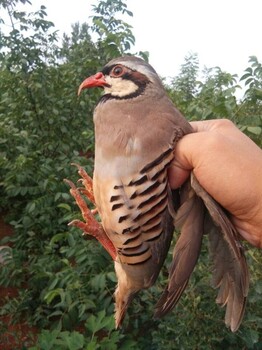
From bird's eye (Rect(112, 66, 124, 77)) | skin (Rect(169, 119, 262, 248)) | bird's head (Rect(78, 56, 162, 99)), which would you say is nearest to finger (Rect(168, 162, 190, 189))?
skin (Rect(169, 119, 262, 248))

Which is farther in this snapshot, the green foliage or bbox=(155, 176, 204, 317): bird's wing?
the green foliage

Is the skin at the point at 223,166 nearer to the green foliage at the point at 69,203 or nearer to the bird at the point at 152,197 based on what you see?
the bird at the point at 152,197

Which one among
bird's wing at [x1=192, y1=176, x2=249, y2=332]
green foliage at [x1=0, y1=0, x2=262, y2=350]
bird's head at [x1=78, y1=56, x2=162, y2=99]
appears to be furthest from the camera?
green foliage at [x1=0, y1=0, x2=262, y2=350]

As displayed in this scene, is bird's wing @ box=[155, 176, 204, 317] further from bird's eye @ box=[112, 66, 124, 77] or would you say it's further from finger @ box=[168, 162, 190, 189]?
bird's eye @ box=[112, 66, 124, 77]

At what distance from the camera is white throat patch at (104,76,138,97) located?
1.53 m

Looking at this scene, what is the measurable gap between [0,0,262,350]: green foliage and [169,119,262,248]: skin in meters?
0.66

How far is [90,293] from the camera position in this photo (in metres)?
2.71

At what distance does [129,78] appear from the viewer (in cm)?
154

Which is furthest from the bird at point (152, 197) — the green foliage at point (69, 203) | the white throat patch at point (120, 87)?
the green foliage at point (69, 203)

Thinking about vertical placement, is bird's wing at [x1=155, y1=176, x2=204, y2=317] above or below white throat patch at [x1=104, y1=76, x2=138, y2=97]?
below

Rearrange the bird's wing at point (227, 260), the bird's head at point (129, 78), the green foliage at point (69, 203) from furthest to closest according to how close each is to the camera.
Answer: the green foliage at point (69, 203) → the bird's head at point (129, 78) → the bird's wing at point (227, 260)

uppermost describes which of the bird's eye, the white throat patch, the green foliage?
the bird's eye

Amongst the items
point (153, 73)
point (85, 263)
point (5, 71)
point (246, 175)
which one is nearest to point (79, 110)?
point (5, 71)

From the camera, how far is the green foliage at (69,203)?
224 centimetres
